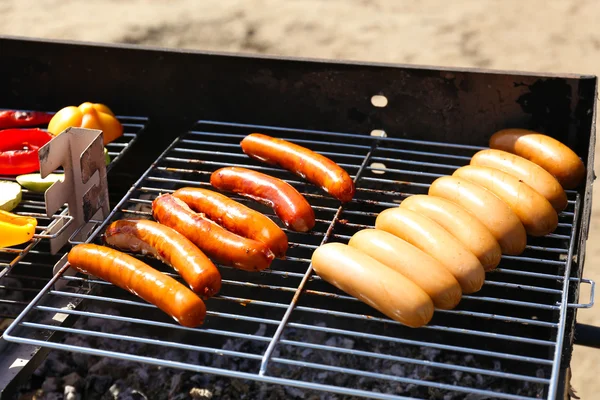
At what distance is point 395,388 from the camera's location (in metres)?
3.57

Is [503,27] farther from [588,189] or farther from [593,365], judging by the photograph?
[588,189]

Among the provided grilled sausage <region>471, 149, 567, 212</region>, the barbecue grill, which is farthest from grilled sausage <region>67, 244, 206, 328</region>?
grilled sausage <region>471, 149, 567, 212</region>

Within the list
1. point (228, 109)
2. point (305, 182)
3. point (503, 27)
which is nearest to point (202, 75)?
point (228, 109)

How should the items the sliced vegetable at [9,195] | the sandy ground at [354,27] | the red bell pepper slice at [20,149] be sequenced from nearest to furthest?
the sliced vegetable at [9,195]
the red bell pepper slice at [20,149]
the sandy ground at [354,27]

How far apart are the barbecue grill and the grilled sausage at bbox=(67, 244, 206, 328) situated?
5.4 inches

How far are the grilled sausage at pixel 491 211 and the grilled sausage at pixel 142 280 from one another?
128cm

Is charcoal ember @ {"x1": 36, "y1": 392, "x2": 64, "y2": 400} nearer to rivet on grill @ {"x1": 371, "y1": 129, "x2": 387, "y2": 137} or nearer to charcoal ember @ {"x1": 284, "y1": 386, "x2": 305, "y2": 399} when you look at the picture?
charcoal ember @ {"x1": 284, "y1": 386, "x2": 305, "y2": 399}

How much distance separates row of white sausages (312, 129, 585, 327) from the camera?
10.5 feet

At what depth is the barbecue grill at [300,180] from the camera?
11.9 ft

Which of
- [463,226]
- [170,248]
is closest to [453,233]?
[463,226]

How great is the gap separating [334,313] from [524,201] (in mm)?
1086

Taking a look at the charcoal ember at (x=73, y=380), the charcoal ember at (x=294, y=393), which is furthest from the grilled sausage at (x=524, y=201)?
the charcoal ember at (x=73, y=380)

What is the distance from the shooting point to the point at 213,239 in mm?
3508

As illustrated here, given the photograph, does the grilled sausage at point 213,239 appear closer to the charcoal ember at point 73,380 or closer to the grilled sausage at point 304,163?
the grilled sausage at point 304,163
